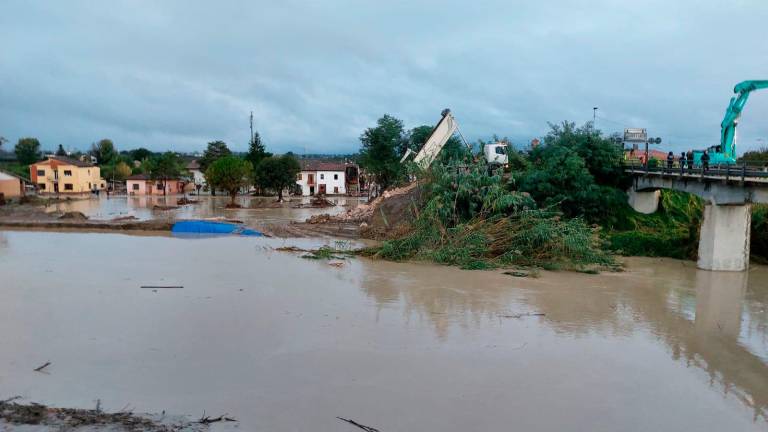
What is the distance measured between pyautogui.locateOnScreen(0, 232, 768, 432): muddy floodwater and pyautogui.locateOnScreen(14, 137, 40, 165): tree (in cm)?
9428

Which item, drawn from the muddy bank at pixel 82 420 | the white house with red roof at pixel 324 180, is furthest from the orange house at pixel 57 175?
the muddy bank at pixel 82 420

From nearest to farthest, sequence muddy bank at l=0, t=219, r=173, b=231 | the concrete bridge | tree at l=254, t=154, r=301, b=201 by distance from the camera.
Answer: the concrete bridge
muddy bank at l=0, t=219, r=173, b=231
tree at l=254, t=154, r=301, b=201

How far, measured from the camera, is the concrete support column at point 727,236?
19.9m

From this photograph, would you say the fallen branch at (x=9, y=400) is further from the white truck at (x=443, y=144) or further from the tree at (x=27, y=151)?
the tree at (x=27, y=151)

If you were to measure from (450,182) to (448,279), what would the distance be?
7.43m

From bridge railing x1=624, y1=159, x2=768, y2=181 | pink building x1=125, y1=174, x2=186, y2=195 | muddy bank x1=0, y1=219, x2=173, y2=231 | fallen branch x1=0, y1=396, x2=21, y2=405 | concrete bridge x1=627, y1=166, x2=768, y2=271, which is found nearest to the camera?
fallen branch x1=0, y1=396, x2=21, y2=405

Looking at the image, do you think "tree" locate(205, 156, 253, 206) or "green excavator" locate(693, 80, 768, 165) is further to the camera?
"tree" locate(205, 156, 253, 206)

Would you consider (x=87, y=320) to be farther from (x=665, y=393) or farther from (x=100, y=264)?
(x=665, y=393)

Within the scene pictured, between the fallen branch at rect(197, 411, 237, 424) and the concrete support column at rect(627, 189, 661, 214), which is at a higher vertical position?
the concrete support column at rect(627, 189, 661, 214)

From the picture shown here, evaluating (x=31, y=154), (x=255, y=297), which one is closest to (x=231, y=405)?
(x=255, y=297)

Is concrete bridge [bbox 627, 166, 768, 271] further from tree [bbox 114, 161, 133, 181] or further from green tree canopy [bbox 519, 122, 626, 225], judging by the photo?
tree [bbox 114, 161, 133, 181]

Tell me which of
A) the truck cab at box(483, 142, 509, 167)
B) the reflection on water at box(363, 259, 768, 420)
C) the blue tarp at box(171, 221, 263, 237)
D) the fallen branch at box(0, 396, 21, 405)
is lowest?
the reflection on water at box(363, 259, 768, 420)

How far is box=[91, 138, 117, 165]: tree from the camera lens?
342 feet

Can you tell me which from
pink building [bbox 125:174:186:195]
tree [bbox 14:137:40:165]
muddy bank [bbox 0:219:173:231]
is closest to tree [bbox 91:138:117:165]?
tree [bbox 14:137:40:165]
